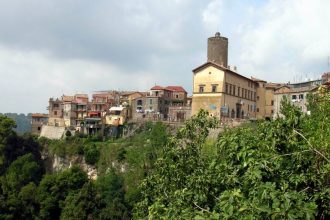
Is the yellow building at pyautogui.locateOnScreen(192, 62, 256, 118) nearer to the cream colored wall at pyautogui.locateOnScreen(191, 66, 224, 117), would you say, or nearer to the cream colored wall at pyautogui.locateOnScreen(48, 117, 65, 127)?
the cream colored wall at pyautogui.locateOnScreen(191, 66, 224, 117)

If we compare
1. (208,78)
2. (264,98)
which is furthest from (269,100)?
(208,78)

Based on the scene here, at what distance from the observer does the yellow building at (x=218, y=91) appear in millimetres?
52000

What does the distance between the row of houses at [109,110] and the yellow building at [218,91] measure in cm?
773

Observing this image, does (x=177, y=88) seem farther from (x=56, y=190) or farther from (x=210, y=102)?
(x=56, y=190)

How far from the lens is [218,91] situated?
5200 centimetres

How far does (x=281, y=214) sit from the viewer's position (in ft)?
21.4

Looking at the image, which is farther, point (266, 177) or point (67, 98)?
point (67, 98)

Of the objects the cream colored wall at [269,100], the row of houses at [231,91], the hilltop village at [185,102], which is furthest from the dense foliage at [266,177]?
the cream colored wall at [269,100]

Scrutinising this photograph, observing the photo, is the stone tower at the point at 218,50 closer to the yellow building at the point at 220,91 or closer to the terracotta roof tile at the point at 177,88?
the yellow building at the point at 220,91

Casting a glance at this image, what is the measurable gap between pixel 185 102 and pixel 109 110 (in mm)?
11267

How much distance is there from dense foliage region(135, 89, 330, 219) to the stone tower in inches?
1841

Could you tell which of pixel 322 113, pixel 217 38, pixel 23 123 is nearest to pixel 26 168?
pixel 217 38

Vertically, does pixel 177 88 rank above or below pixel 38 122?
above

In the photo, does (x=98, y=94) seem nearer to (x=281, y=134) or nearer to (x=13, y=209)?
(x=13, y=209)
